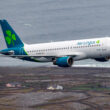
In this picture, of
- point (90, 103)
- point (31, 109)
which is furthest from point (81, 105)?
point (31, 109)

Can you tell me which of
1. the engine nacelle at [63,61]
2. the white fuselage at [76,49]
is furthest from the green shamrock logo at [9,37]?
the engine nacelle at [63,61]

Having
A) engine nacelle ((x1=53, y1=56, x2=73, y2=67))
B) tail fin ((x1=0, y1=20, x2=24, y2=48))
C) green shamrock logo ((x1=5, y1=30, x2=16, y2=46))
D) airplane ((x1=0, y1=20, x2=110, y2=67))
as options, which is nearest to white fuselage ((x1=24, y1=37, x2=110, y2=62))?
airplane ((x1=0, y1=20, x2=110, y2=67))

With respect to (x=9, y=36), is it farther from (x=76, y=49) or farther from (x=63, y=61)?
(x=76, y=49)

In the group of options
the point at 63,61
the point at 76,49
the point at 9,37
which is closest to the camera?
the point at 63,61

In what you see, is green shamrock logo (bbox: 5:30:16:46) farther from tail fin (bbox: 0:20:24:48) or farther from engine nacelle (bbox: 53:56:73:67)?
engine nacelle (bbox: 53:56:73:67)

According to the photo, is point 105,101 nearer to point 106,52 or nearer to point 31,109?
point 106,52

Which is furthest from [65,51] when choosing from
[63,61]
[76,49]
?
[63,61]

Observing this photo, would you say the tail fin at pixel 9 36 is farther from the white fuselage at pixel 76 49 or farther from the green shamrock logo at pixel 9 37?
the white fuselage at pixel 76 49
